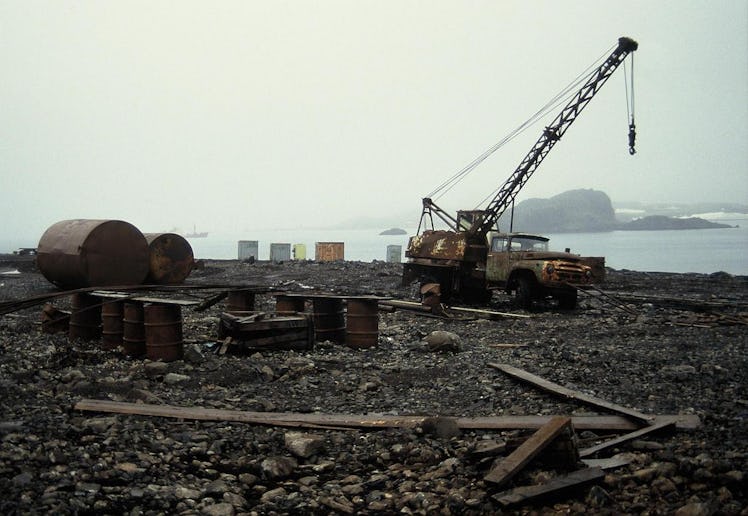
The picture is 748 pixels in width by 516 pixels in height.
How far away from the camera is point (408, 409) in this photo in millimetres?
6367

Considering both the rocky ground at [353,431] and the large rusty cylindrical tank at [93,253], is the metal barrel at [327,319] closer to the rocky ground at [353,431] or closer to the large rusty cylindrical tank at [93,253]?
the rocky ground at [353,431]

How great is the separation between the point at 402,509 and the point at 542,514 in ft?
3.20

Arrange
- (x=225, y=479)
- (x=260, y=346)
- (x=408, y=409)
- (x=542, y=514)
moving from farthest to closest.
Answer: (x=260, y=346)
(x=408, y=409)
(x=225, y=479)
(x=542, y=514)

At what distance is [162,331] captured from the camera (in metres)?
7.91

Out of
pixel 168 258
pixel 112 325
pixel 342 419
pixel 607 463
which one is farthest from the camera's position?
pixel 168 258

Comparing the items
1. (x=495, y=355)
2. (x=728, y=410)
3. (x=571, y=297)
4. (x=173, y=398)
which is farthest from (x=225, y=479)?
(x=571, y=297)

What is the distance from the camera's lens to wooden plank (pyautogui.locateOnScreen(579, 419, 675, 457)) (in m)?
4.78

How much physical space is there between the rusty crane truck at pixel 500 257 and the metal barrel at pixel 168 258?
268 inches

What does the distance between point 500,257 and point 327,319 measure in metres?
7.52

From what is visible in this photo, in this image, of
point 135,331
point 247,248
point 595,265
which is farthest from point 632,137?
point 247,248

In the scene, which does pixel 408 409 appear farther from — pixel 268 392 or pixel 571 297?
pixel 571 297

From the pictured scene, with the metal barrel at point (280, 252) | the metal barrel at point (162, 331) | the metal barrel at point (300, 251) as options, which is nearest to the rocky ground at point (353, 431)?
the metal barrel at point (162, 331)

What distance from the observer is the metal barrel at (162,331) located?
310 inches

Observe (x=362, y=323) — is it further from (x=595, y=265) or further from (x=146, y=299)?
(x=595, y=265)
